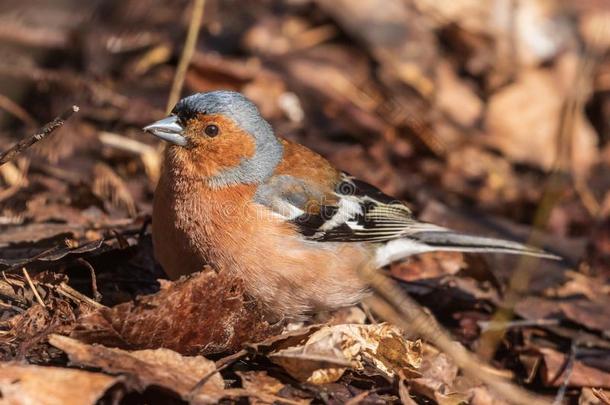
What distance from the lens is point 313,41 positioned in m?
8.10

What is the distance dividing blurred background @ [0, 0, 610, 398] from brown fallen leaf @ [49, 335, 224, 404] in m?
1.82

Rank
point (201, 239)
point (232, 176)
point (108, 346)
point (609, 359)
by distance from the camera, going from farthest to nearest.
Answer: point (609, 359) → point (232, 176) → point (201, 239) → point (108, 346)

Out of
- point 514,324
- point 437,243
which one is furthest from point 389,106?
point 514,324

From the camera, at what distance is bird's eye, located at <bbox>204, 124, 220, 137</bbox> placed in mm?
4660

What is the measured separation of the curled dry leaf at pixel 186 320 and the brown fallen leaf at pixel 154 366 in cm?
7

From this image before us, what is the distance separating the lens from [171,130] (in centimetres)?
458

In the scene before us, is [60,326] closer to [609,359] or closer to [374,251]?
[374,251]

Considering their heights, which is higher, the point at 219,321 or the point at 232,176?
the point at 232,176

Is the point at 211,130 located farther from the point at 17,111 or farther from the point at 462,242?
the point at 17,111

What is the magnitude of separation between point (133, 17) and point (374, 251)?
3697 millimetres

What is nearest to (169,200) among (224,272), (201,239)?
(201,239)

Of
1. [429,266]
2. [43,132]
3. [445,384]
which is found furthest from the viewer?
[429,266]

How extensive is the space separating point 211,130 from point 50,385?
71.7 inches

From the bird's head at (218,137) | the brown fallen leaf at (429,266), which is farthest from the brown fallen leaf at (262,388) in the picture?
the brown fallen leaf at (429,266)
